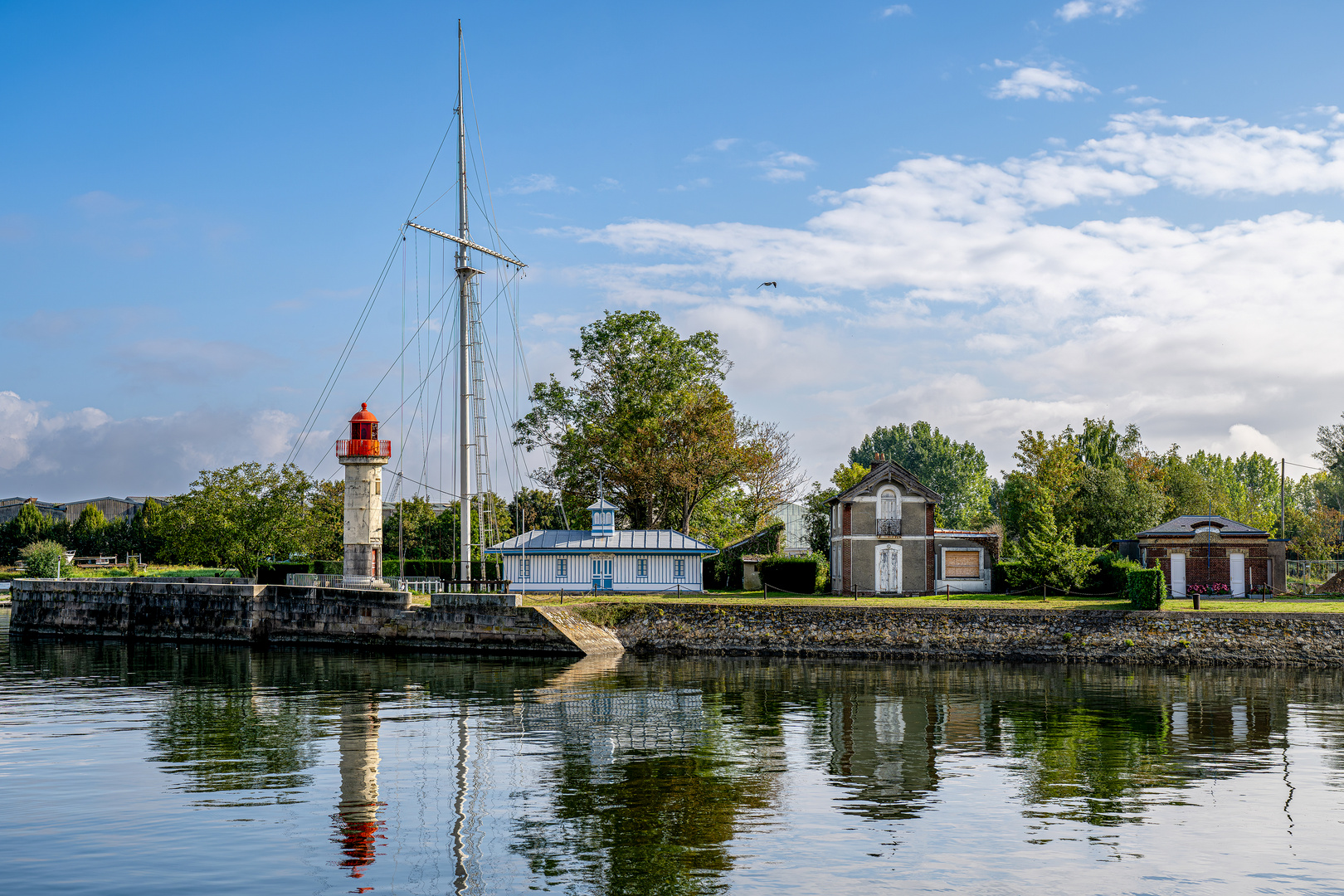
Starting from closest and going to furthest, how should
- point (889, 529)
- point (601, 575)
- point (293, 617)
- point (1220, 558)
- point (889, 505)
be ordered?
point (293, 617)
point (1220, 558)
point (889, 529)
point (889, 505)
point (601, 575)

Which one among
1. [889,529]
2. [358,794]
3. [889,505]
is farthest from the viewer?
[889,505]

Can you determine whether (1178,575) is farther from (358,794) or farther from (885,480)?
(358,794)

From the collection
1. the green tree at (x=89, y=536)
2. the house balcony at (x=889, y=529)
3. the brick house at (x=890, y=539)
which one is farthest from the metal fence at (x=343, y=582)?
the green tree at (x=89, y=536)

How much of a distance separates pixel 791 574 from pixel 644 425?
13.9 metres

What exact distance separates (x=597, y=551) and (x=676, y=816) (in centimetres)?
3612

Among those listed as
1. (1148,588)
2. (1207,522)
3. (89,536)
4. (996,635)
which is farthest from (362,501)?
(89,536)

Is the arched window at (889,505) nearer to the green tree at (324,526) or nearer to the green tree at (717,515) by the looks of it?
the green tree at (717,515)

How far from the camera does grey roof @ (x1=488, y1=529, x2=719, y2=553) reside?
167 ft

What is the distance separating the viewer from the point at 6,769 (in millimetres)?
17969

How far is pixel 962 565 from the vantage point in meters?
50.2

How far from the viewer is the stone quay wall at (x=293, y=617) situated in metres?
41.0

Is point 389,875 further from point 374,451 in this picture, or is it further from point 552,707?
point 374,451

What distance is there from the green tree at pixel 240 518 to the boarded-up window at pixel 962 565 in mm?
37887

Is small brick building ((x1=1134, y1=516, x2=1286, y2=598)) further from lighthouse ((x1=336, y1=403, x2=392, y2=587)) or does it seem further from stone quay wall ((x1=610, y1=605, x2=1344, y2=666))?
lighthouse ((x1=336, y1=403, x2=392, y2=587))
